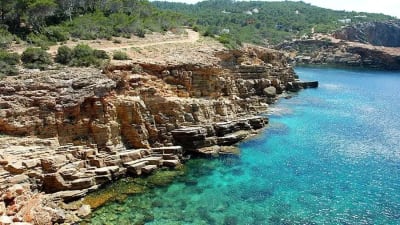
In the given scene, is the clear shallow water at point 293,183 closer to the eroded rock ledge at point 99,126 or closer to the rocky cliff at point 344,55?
the eroded rock ledge at point 99,126

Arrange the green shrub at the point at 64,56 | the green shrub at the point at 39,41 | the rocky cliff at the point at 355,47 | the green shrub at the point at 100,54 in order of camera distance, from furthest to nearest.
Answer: the rocky cliff at the point at 355,47 → the green shrub at the point at 39,41 → the green shrub at the point at 100,54 → the green shrub at the point at 64,56

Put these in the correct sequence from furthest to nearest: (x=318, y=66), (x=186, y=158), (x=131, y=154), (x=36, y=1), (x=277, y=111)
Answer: (x=318, y=66) → (x=277, y=111) → (x=36, y=1) → (x=186, y=158) → (x=131, y=154)

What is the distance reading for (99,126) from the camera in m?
33.5

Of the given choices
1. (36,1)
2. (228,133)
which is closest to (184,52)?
(228,133)

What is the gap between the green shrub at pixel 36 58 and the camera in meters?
35.1

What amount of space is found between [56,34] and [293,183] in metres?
31.7

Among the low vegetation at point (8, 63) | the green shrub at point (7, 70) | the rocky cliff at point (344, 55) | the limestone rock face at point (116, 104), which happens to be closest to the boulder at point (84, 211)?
the limestone rock face at point (116, 104)

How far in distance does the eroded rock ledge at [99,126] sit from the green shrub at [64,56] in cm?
291

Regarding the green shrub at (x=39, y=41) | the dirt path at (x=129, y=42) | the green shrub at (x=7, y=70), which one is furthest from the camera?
the dirt path at (x=129, y=42)

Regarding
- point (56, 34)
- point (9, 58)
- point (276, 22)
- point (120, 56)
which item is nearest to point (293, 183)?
point (120, 56)

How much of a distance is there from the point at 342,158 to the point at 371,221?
39.3ft

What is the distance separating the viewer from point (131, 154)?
3400 cm

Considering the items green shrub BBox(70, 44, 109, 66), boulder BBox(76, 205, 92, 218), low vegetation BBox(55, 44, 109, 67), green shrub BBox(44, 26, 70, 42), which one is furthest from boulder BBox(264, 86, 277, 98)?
boulder BBox(76, 205, 92, 218)

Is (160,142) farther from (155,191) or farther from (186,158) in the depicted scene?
(155,191)
